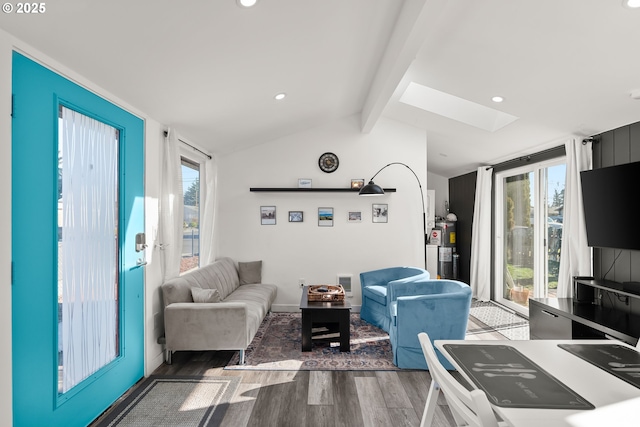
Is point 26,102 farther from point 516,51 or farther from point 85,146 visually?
point 516,51

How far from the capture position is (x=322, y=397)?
2.92 meters

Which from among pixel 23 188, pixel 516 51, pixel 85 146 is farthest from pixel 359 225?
pixel 23 188

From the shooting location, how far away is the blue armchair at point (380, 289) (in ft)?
14.8

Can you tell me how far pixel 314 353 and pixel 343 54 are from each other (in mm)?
3067

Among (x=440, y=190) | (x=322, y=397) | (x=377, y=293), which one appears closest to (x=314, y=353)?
(x=322, y=397)

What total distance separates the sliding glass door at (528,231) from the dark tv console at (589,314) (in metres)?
1.17

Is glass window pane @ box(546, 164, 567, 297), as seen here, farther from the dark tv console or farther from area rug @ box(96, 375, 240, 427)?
area rug @ box(96, 375, 240, 427)

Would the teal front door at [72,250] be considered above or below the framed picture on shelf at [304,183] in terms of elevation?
below

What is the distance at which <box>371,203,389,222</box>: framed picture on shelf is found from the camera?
220 inches

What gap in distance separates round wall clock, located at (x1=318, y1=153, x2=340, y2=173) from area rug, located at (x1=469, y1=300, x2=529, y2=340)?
3078 mm

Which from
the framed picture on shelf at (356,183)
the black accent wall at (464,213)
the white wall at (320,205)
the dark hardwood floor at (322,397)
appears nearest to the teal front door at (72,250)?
the dark hardwood floor at (322,397)

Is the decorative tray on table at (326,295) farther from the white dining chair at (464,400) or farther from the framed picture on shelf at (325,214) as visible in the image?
the white dining chair at (464,400)

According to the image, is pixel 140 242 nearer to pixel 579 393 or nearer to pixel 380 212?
pixel 579 393

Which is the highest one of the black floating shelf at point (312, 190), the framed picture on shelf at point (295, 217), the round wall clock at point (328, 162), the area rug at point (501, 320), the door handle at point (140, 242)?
the round wall clock at point (328, 162)
